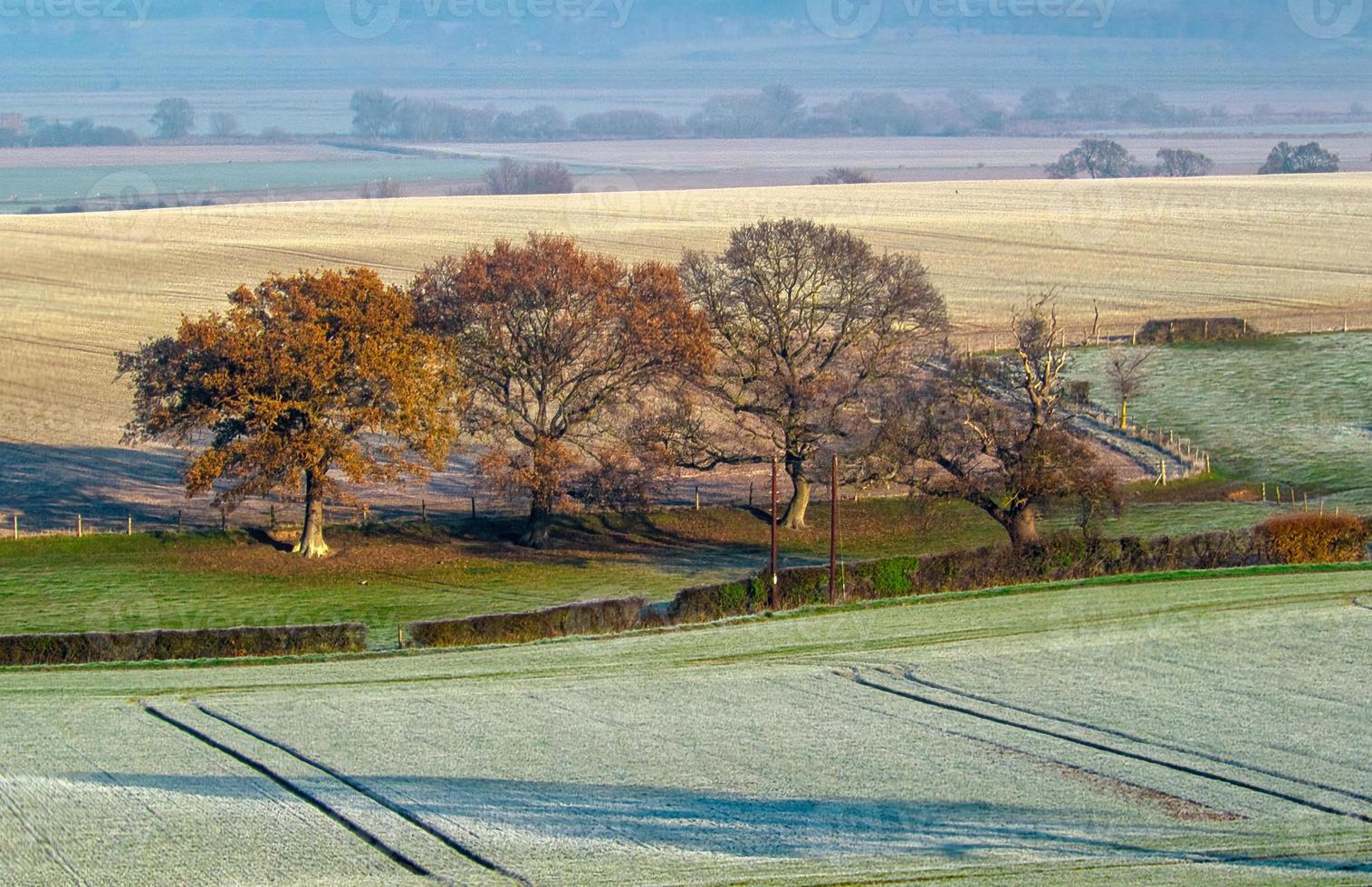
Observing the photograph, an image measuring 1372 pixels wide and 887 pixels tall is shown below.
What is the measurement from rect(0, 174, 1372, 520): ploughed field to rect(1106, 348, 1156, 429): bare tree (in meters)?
4.90

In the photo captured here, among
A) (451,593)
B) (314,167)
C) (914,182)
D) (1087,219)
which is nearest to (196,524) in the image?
(451,593)

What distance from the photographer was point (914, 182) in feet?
523

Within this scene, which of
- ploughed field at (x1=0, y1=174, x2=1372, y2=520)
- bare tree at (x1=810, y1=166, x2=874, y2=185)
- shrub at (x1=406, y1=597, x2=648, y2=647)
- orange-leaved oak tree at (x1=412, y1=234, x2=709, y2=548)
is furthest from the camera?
bare tree at (x1=810, y1=166, x2=874, y2=185)

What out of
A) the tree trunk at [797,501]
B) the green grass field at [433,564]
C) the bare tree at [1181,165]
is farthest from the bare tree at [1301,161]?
the tree trunk at [797,501]

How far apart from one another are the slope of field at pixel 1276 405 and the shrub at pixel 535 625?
71.5ft

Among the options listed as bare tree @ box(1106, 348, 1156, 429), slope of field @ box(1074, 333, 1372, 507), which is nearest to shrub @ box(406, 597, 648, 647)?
slope of field @ box(1074, 333, 1372, 507)

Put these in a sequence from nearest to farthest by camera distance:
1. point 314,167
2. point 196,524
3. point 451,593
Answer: point 451,593
point 196,524
point 314,167

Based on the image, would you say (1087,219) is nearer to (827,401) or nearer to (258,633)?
(827,401)

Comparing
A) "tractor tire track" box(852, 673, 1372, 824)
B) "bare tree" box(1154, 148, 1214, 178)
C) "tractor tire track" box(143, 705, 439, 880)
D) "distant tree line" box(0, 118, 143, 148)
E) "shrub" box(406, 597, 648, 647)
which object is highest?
"distant tree line" box(0, 118, 143, 148)

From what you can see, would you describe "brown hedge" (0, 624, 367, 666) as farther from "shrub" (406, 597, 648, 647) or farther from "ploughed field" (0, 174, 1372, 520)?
"ploughed field" (0, 174, 1372, 520)

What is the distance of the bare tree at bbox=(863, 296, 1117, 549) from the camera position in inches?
1537

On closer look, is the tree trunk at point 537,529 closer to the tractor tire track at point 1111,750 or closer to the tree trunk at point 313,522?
the tree trunk at point 313,522

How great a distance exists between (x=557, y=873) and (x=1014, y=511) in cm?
2448

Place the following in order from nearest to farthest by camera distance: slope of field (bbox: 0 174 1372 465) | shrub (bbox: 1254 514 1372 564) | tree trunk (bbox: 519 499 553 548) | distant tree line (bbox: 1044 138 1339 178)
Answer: shrub (bbox: 1254 514 1372 564), tree trunk (bbox: 519 499 553 548), slope of field (bbox: 0 174 1372 465), distant tree line (bbox: 1044 138 1339 178)
